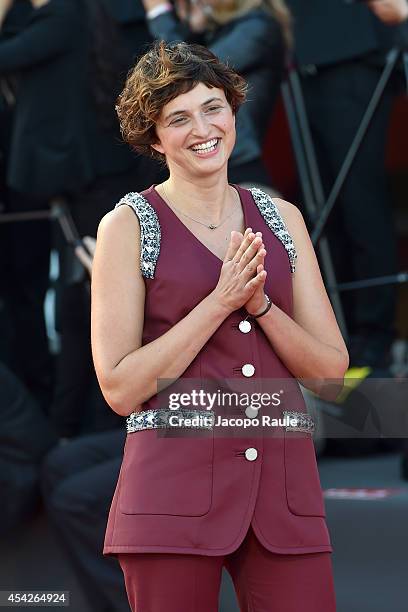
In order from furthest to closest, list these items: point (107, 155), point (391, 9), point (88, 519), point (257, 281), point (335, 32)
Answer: point (335, 32)
point (107, 155)
point (391, 9)
point (88, 519)
point (257, 281)

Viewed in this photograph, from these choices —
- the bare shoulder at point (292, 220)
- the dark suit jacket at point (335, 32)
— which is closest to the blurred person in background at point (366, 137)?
the dark suit jacket at point (335, 32)

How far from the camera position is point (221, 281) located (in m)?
1.87

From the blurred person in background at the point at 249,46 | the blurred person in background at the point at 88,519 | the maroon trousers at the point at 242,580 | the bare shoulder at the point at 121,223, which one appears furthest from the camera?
the blurred person in background at the point at 249,46

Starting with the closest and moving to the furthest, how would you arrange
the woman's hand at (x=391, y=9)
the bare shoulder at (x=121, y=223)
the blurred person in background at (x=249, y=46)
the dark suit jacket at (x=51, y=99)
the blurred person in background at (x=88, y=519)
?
the bare shoulder at (x=121, y=223), the blurred person in background at (x=88, y=519), the woman's hand at (x=391, y=9), the blurred person in background at (x=249, y=46), the dark suit jacket at (x=51, y=99)

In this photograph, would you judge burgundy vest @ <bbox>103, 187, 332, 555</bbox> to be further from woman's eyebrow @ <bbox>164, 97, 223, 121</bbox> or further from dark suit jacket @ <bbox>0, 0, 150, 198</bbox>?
dark suit jacket @ <bbox>0, 0, 150, 198</bbox>

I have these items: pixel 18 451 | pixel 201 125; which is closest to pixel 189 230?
pixel 201 125

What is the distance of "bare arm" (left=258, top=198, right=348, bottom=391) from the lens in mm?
1907

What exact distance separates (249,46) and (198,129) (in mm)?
1803

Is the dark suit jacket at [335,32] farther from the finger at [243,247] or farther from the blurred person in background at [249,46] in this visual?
the finger at [243,247]

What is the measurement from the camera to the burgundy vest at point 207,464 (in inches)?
72.2

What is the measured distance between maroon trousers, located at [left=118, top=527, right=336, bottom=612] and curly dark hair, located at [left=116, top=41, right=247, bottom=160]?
0.70m

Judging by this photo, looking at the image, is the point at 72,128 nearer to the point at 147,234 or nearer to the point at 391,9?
the point at 391,9

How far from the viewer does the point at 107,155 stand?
12.9 feet

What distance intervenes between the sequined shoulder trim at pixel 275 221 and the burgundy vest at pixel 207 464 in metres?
0.03
